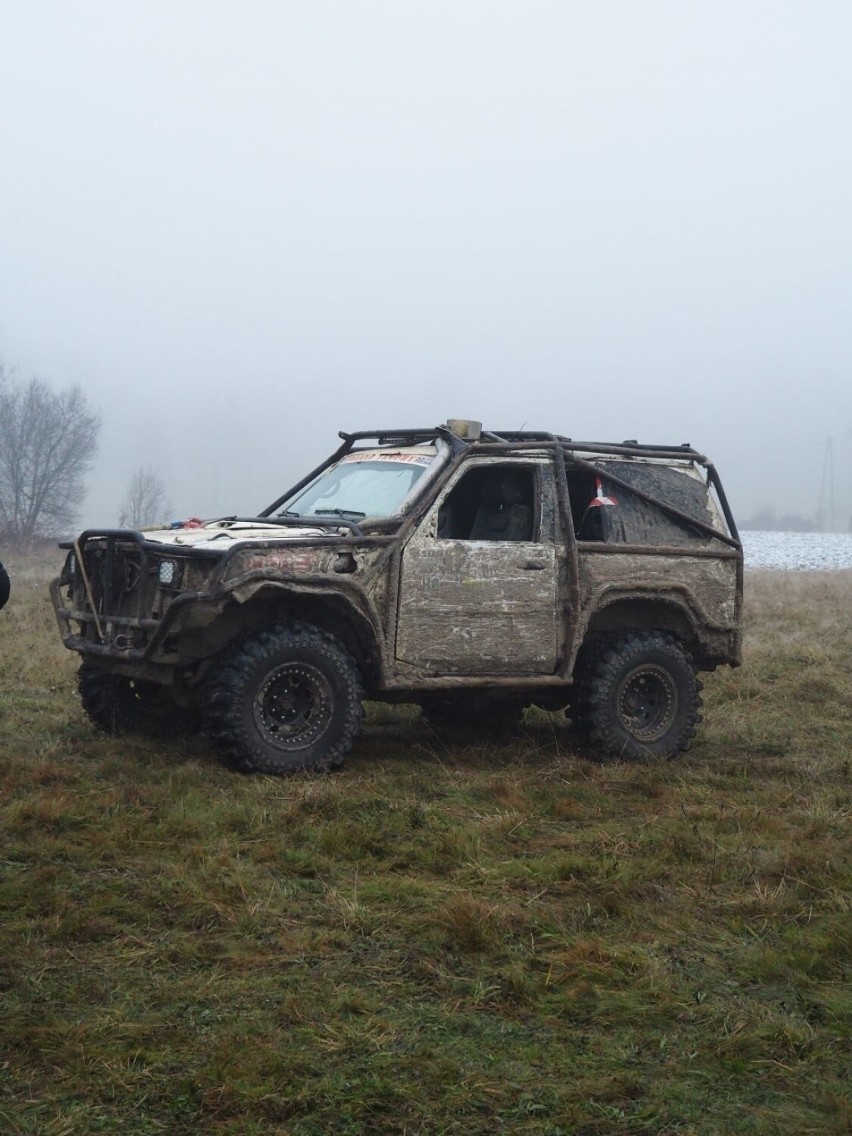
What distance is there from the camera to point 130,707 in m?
9.16

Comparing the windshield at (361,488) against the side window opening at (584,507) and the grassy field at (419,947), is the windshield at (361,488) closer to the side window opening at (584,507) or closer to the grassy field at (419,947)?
the side window opening at (584,507)

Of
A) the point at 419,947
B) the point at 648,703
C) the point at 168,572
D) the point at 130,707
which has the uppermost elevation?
the point at 168,572

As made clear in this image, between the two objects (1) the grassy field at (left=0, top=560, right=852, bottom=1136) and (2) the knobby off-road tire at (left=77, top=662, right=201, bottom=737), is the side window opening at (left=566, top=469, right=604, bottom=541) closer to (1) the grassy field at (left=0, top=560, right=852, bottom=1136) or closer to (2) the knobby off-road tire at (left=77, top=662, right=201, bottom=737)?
(1) the grassy field at (left=0, top=560, right=852, bottom=1136)

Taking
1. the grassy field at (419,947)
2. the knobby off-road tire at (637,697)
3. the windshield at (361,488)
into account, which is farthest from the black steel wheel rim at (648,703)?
the windshield at (361,488)

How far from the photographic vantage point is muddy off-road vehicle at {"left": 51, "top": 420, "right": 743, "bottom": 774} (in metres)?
8.02

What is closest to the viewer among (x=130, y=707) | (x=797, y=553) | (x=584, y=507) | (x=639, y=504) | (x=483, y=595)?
(x=483, y=595)

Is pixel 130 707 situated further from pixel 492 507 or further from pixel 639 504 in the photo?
pixel 639 504

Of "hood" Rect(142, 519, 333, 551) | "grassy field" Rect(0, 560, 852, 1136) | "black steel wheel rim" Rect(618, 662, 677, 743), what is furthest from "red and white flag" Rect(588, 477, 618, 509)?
"hood" Rect(142, 519, 333, 551)

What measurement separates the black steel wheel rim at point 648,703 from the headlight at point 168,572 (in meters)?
3.05

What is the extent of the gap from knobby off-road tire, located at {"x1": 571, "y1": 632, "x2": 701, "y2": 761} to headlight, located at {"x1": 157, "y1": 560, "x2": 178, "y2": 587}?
9.06 feet

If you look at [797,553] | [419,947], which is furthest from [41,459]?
[419,947]

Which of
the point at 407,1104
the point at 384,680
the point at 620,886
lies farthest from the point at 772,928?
the point at 384,680

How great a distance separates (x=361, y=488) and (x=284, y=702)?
1718mm

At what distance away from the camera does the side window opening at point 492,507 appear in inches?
360
